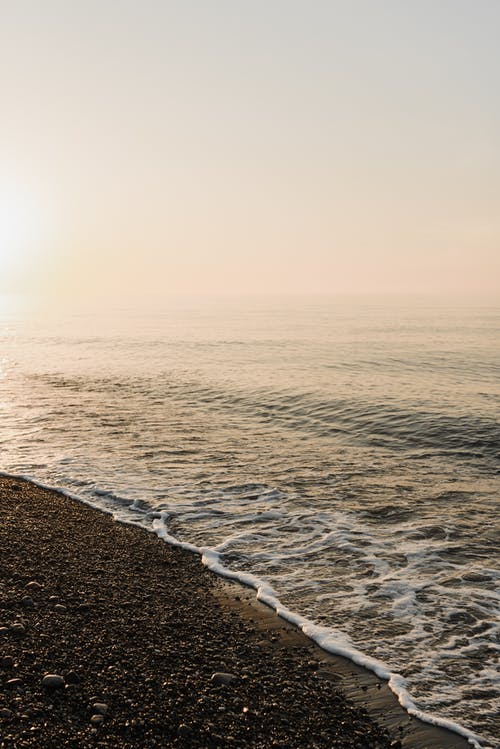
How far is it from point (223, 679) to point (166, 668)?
2.24ft

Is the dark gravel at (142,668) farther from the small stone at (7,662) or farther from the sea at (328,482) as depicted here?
the sea at (328,482)

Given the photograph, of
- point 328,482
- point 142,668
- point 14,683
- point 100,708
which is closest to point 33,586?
point 14,683

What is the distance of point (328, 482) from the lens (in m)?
15.3

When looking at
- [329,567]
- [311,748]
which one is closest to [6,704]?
[311,748]

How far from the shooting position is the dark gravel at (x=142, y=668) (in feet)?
18.0

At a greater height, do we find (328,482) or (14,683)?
(14,683)

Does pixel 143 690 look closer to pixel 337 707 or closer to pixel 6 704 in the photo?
pixel 6 704

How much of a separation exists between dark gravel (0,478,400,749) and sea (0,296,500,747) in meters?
0.98

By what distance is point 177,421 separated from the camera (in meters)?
23.6

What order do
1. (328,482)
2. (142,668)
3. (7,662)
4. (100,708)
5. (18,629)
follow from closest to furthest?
(100,708) < (7,662) < (142,668) < (18,629) < (328,482)

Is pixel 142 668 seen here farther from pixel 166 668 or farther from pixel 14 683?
pixel 14 683

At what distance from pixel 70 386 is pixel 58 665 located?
27.9 meters

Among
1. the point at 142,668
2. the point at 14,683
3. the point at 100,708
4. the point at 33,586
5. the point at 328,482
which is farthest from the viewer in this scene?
the point at 328,482

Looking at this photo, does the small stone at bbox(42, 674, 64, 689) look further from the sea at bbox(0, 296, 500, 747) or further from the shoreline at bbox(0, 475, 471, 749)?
the sea at bbox(0, 296, 500, 747)
